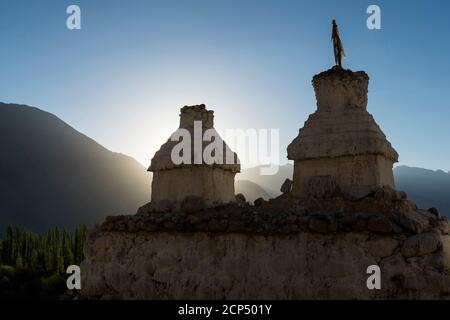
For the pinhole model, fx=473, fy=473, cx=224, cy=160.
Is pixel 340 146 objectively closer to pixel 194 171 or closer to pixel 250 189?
pixel 194 171

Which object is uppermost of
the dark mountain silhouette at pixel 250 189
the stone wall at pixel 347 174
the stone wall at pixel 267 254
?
the dark mountain silhouette at pixel 250 189

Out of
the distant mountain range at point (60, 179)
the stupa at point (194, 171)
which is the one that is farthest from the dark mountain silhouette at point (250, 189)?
the stupa at point (194, 171)

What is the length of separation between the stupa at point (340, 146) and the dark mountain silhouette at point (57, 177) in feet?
221

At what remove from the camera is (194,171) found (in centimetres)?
819

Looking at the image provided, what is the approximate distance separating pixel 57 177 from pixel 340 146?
7786 centimetres

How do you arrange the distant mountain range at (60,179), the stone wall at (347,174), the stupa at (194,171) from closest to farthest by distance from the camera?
the stone wall at (347,174)
the stupa at (194,171)
the distant mountain range at (60,179)

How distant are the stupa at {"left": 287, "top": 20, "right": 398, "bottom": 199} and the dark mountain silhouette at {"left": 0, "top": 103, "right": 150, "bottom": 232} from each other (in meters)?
67.3

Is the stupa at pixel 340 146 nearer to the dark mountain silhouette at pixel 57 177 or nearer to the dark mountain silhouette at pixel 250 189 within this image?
the dark mountain silhouette at pixel 250 189

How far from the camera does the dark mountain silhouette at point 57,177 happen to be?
71938mm

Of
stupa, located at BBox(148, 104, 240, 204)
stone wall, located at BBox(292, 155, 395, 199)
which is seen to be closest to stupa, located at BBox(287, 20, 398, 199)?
stone wall, located at BBox(292, 155, 395, 199)

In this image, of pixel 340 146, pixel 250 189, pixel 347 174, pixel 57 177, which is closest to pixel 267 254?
pixel 347 174
